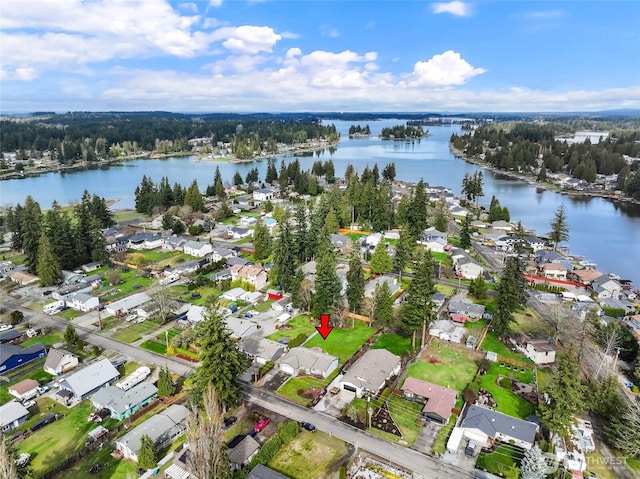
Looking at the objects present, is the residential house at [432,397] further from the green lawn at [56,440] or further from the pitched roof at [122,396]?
the green lawn at [56,440]

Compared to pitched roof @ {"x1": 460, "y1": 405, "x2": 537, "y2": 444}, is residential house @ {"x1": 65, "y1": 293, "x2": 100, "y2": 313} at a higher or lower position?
higher

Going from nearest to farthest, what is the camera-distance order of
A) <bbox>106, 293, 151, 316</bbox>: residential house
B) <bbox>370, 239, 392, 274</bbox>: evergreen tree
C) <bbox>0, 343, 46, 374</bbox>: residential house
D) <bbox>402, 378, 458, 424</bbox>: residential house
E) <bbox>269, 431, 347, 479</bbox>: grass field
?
<bbox>269, 431, 347, 479</bbox>: grass field < <bbox>402, 378, 458, 424</bbox>: residential house < <bbox>0, 343, 46, 374</bbox>: residential house < <bbox>106, 293, 151, 316</bbox>: residential house < <bbox>370, 239, 392, 274</bbox>: evergreen tree

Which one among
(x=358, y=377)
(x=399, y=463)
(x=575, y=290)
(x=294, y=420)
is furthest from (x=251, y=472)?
(x=575, y=290)

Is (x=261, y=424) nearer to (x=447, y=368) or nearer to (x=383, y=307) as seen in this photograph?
(x=447, y=368)

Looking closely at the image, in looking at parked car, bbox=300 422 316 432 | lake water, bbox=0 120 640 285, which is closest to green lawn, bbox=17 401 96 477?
parked car, bbox=300 422 316 432

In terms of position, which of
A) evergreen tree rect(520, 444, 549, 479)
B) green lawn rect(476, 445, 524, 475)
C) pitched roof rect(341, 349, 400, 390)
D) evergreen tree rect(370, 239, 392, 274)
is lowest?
green lawn rect(476, 445, 524, 475)

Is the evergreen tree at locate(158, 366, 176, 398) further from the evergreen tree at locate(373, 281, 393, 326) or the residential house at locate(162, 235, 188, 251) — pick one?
the residential house at locate(162, 235, 188, 251)

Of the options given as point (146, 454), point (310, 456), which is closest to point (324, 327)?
point (310, 456)

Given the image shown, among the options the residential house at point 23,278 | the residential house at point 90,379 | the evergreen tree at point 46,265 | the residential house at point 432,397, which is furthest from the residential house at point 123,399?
the residential house at point 23,278
